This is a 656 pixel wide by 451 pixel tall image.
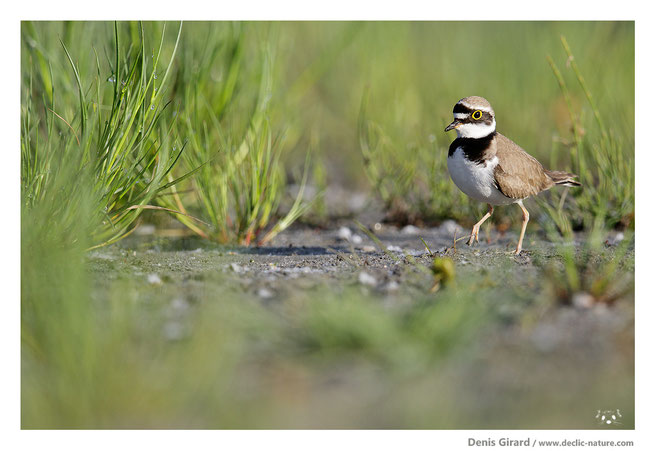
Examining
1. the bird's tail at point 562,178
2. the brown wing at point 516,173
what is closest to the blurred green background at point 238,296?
the bird's tail at point 562,178

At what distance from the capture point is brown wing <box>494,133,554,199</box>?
4332 mm

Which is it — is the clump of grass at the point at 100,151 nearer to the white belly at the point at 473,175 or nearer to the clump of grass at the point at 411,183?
the white belly at the point at 473,175

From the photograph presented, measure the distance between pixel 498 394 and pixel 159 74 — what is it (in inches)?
121

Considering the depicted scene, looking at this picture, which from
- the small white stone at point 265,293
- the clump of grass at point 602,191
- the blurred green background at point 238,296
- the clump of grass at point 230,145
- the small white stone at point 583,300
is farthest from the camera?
the clump of grass at point 602,191

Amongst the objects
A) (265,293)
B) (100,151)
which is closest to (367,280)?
(265,293)

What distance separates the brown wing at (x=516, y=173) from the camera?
4.33m

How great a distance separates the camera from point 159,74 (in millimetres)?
4496

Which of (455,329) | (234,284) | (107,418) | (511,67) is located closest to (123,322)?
(107,418)

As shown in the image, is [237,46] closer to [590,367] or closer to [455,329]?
[455,329]

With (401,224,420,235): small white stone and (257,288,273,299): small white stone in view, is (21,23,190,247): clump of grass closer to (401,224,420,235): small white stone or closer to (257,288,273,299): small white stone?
(257,288,273,299): small white stone

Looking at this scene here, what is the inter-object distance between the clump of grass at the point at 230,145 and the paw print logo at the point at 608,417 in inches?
115

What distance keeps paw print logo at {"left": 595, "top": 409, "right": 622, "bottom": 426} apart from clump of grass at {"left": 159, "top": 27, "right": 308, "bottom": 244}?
2.93 metres

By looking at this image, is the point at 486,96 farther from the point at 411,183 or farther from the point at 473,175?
the point at 473,175

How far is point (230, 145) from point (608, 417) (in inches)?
130
